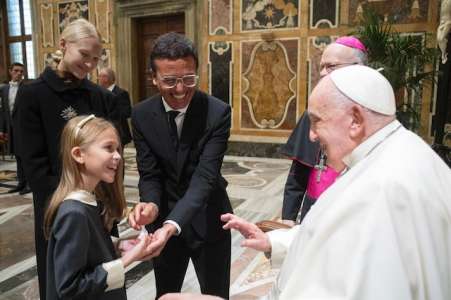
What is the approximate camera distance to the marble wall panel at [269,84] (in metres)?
7.90

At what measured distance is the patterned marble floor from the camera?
2.94 m

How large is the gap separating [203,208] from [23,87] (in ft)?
3.95

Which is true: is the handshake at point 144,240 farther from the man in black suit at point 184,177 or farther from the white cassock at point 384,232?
the white cassock at point 384,232

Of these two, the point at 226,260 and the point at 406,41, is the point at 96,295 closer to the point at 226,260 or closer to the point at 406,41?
the point at 226,260

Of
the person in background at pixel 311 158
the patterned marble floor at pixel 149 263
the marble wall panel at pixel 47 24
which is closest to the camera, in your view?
the person in background at pixel 311 158

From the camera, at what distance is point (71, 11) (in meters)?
9.84

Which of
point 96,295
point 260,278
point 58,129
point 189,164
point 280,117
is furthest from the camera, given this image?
point 280,117

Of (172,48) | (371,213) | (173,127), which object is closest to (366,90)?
(371,213)

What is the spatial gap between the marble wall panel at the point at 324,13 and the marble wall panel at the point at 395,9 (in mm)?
284

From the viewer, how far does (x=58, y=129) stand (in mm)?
2193

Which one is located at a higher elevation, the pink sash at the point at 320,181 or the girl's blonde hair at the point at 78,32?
the girl's blonde hair at the point at 78,32

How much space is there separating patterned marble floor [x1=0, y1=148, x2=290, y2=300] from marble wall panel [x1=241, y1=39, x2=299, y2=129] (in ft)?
3.77

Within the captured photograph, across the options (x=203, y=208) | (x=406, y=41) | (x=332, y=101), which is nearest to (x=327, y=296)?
(x=332, y=101)

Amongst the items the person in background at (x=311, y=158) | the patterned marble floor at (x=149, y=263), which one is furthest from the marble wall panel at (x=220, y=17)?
the person in background at (x=311, y=158)
